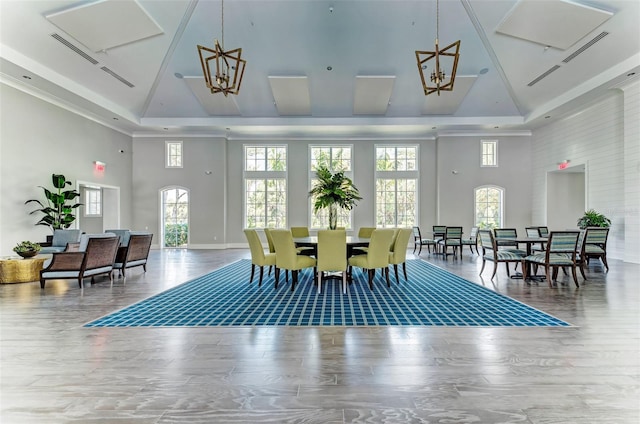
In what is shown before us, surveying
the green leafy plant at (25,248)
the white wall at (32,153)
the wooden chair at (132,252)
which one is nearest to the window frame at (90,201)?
the white wall at (32,153)

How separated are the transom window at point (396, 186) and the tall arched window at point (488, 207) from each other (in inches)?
87.7

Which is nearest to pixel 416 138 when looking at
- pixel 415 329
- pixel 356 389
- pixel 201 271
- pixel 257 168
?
pixel 257 168

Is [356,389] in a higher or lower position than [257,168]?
lower

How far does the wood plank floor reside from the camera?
179 centimetres

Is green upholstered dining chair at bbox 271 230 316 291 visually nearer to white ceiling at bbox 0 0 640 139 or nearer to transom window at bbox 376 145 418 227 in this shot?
white ceiling at bbox 0 0 640 139

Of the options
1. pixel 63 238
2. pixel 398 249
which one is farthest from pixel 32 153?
pixel 398 249

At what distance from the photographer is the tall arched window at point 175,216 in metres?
11.6

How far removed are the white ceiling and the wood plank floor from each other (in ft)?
19.1

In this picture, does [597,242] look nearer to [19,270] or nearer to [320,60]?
[320,60]

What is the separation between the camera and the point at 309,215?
11719 mm

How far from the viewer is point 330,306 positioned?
12.6 ft

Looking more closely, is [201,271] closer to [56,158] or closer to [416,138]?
[56,158]

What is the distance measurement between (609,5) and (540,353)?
272 inches

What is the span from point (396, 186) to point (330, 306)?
879cm
